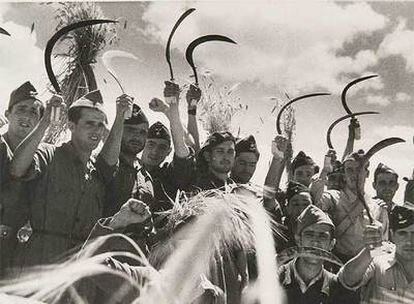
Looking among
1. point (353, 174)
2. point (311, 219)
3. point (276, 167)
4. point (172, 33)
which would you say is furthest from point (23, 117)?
point (353, 174)

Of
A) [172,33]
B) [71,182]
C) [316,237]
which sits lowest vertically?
[316,237]

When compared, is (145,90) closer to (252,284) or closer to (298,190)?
(298,190)

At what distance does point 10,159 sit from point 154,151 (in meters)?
0.95

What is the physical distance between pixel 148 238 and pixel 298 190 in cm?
113

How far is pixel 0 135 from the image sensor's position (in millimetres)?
3643

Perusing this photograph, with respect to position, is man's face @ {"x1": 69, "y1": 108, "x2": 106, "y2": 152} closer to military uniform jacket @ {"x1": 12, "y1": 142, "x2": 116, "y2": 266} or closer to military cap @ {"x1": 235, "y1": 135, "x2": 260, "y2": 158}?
military uniform jacket @ {"x1": 12, "y1": 142, "x2": 116, "y2": 266}

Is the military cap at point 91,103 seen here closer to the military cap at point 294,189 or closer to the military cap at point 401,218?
the military cap at point 294,189

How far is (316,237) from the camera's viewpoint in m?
3.64

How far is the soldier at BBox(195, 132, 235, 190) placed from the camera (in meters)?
4.05

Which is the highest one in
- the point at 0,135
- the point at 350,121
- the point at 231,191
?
the point at 350,121

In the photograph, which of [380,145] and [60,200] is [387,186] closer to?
[380,145]

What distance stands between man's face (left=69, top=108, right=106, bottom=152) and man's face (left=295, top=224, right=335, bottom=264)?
1358mm

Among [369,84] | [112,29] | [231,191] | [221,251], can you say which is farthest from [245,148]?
[112,29]

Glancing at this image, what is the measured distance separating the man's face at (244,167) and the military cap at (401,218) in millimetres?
976
